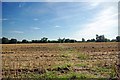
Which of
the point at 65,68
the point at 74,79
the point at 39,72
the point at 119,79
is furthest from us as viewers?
the point at 65,68

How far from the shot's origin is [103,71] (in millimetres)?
9148

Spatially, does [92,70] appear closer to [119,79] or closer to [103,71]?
[103,71]

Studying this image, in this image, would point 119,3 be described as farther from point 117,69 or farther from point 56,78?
point 56,78

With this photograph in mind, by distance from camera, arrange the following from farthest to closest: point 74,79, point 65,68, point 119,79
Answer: point 65,68
point 74,79
point 119,79

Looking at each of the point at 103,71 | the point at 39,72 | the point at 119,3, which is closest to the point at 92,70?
the point at 103,71

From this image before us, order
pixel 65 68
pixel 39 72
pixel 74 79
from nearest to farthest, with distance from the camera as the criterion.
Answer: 1. pixel 74 79
2. pixel 39 72
3. pixel 65 68

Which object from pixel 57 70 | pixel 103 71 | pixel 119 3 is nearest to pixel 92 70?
pixel 103 71

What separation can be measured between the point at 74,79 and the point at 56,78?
0.64 meters

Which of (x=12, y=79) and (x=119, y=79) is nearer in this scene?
(x=119, y=79)

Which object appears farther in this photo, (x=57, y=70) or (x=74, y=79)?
(x=57, y=70)

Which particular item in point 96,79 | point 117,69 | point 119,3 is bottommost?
point 96,79

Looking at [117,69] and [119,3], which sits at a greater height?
[119,3]

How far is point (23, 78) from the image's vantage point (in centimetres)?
774

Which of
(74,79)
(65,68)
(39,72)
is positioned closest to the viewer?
(74,79)
